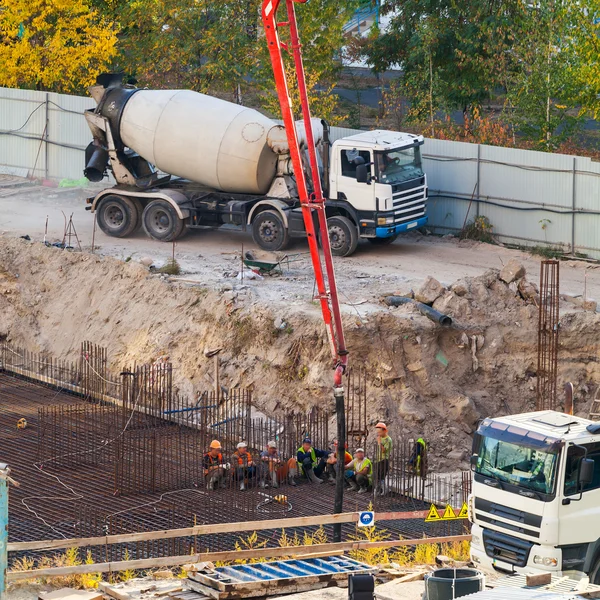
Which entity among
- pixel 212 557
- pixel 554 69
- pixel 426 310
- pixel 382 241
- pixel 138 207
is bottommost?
pixel 212 557

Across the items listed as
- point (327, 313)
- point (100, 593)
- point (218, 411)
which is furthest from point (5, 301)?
point (100, 593)

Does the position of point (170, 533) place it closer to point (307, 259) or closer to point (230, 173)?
point (307, 259)

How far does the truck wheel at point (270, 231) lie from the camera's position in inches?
1020

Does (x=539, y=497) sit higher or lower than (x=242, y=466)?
higher

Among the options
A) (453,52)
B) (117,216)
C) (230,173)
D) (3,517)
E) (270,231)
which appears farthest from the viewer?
(453,52)

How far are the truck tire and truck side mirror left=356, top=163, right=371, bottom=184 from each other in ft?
17.5

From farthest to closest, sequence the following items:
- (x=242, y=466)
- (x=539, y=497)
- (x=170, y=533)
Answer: (x=242, y=466) → (x=170, y=533) → (x=539, y=497)

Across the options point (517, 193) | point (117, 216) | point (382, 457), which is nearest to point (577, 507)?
point (382, 457)

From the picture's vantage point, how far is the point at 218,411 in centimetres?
2161

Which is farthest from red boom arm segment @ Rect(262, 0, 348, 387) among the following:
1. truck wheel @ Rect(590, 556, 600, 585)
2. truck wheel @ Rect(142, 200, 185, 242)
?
truck wheel @ Rect(142, 200, 185, 242)

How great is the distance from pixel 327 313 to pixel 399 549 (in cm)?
323

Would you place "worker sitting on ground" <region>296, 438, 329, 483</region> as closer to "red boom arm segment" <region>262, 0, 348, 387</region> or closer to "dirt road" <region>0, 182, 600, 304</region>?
"red boom arm segment" <region>262, 0, 348, 387</region>

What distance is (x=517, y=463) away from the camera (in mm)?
14148

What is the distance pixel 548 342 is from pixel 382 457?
187 inches
